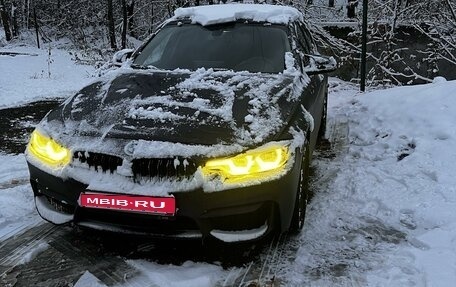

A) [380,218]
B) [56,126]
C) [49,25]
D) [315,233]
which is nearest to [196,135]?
[56,126]

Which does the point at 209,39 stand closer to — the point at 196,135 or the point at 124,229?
the point at 196,135

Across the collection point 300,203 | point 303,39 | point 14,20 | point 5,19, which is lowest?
point 14,20

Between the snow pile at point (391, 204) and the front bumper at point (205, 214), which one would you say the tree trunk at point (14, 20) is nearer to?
the snow pile at point (391, 204)

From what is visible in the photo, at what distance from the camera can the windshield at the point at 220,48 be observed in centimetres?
409

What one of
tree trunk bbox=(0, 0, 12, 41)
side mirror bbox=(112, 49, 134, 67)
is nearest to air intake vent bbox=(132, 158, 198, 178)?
side mirror bbox=(112, 49, 134, 67)

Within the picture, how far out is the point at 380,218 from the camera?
3707 mm

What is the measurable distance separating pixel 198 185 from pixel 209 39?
214cm

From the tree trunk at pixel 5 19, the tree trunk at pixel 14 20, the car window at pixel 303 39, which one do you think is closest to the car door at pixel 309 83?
the car window at pixel 303 39

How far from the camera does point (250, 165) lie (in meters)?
2.74

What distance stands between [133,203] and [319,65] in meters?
2.35

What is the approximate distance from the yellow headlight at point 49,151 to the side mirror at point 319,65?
2222 millimetres

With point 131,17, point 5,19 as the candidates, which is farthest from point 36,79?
point 5,19

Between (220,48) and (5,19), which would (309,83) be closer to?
(220,48)

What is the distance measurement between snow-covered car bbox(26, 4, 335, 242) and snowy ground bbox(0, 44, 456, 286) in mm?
306
